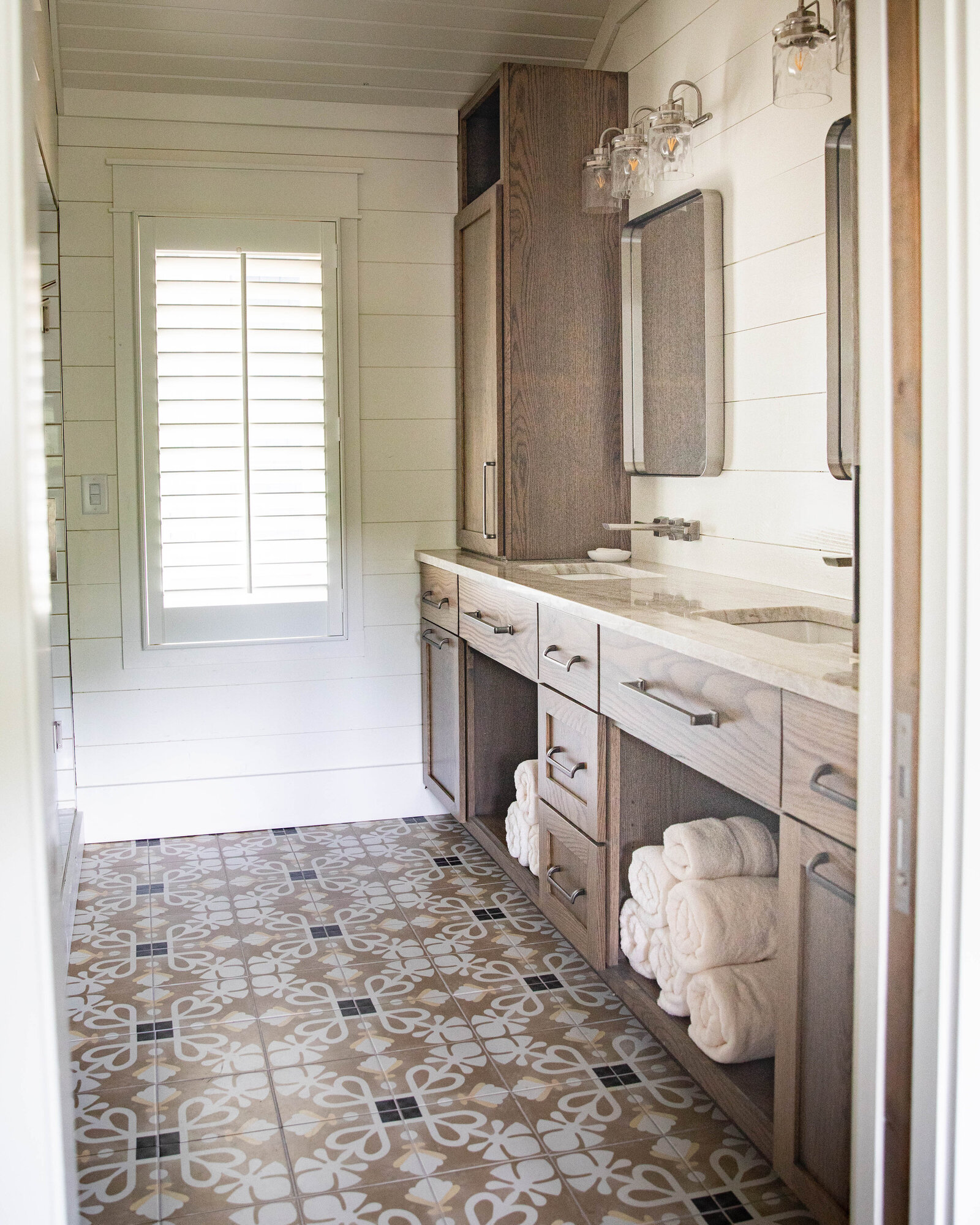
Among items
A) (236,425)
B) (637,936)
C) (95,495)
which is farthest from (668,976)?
(95,495)

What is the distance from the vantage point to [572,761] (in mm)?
2709

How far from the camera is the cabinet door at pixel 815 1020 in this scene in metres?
1.62

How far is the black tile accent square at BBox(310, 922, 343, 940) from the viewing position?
307 cm

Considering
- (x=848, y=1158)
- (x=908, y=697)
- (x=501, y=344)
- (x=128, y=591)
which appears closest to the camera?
(x=908, y=697)

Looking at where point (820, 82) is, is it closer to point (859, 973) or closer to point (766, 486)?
point (766, 486)

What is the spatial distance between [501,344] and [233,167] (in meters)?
1.15

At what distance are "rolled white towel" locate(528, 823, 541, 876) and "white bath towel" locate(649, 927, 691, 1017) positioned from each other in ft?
2.43

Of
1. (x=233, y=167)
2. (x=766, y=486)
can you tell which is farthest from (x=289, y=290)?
(x=766, y=486)

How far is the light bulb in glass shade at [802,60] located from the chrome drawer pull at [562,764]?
1.47m

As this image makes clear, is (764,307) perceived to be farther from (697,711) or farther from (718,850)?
(718,850)

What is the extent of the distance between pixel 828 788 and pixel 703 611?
2.60 ft

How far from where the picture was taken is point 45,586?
1.13 metres

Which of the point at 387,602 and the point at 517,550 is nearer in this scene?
the point at 517,550

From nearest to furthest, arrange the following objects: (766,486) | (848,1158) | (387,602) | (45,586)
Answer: (45,586), (848,1158), (766,486), (387,602)
